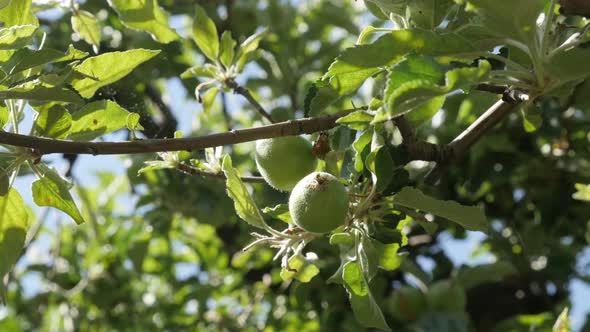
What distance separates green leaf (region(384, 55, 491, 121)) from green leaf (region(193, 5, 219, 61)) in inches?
31.2

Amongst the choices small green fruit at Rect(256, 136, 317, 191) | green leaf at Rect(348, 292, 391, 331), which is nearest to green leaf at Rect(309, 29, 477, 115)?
small green fruit at Rect(256, 136, 317, 191)

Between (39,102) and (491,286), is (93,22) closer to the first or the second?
(39,102)

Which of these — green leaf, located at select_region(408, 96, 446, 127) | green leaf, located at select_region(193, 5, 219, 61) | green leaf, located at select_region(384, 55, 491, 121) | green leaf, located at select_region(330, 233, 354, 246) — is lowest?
green leaf, located at select_region(330, 233, 354, 246)

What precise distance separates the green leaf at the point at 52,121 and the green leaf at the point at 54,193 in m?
0.08

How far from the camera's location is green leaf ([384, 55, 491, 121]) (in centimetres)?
93

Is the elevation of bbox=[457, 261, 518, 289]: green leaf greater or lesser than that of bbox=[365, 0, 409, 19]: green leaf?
lesser

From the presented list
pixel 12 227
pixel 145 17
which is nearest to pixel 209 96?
pixel 145 17

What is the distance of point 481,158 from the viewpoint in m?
2.39

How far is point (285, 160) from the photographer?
135cm

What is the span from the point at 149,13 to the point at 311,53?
135cm

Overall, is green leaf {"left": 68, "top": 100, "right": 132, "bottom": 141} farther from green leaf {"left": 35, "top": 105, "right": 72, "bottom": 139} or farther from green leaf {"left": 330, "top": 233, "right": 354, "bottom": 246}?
green leaf {"left": 330, "top": 233, "right": 354, "bottom": 246}

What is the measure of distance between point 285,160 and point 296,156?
0.07ft

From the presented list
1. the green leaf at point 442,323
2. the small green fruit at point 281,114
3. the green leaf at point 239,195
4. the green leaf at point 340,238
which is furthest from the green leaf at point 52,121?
the green leaf at point 442,323

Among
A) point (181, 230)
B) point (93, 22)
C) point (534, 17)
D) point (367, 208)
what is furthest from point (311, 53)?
point (534, 17)
